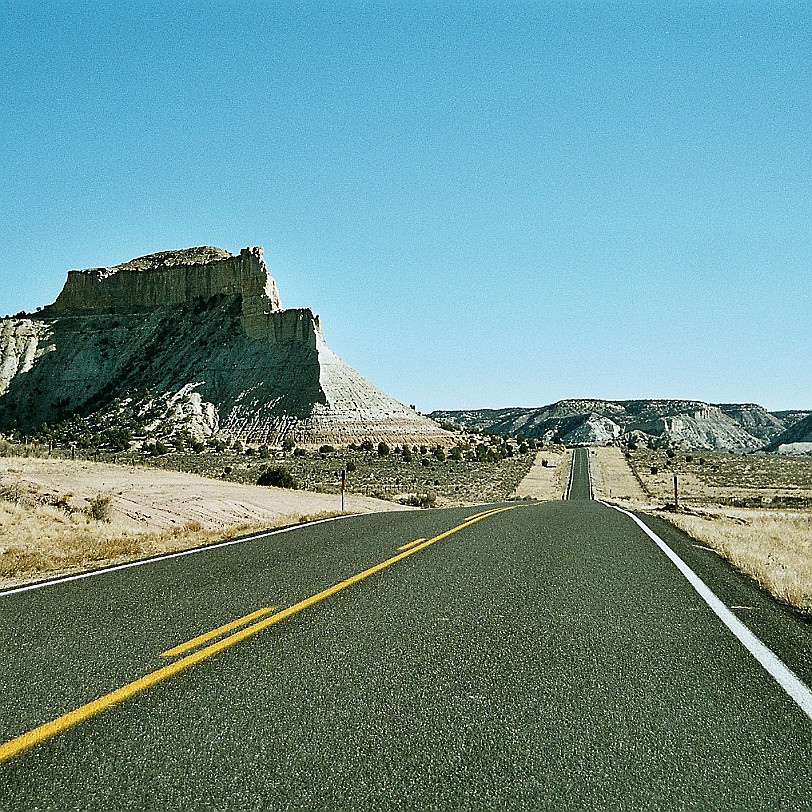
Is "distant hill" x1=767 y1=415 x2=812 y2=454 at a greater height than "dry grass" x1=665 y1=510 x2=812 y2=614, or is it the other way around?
"distant hill" x1=767 y1=415 x2=812 y2=454

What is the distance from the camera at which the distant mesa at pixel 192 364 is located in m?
84.2

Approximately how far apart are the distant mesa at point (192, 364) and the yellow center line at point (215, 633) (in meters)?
70.7

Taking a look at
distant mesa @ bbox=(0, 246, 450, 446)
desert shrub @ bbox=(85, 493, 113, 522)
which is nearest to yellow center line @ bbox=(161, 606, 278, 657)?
desert shrub @ bbox=(85, 493, 113, 522)

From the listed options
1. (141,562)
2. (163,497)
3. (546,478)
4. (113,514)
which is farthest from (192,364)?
(141,562)

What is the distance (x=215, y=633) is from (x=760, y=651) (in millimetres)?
4217

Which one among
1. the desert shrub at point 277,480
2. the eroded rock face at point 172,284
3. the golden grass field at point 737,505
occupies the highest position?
the eroded rock face at point 172,284

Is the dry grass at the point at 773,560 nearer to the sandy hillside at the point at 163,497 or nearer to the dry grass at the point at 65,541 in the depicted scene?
the dry grass at the point at 65,541

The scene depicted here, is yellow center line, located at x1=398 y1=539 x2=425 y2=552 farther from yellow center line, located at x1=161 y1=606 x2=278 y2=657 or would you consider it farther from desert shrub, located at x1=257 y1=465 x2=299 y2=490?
desert shrub, located at x1=257 y1=465 x2=299 y2=490

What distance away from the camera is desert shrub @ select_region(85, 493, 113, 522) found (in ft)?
59.3

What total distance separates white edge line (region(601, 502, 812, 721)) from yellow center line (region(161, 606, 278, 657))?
13.2 ft

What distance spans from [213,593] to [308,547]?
4199 millimetres

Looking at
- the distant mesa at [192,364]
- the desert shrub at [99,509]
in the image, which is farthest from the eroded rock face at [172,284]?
the desert shrub at [99,509]

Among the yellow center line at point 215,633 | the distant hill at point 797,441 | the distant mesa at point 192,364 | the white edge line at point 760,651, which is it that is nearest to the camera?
the white edge line at point 760,651

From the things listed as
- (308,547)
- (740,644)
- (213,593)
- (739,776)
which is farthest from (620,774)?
(308,547)
